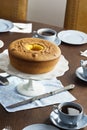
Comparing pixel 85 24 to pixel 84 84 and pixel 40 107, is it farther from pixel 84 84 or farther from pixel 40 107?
pixel 40 107

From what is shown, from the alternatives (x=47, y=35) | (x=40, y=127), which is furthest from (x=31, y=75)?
(x=47, y=35)

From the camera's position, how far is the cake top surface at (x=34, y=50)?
3.27 feet

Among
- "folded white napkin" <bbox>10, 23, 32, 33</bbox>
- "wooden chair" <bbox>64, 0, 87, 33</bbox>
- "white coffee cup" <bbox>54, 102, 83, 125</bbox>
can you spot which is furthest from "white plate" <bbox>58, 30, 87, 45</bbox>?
"white coffee cup" <bbox>54, 102, 83, 125</bbox>

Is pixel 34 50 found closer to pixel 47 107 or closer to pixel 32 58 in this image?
pixel 32 58

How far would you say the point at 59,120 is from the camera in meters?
0.96

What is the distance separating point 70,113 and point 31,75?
17 centimetres

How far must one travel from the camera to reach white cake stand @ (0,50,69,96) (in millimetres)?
1007

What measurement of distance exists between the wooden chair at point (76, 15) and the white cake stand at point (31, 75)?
0.74 metres

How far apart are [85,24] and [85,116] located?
3.12 ft

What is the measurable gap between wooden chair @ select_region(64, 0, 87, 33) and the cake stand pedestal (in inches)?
30.9

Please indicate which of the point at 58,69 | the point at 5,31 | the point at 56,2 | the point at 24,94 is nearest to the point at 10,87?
the point at 24,94

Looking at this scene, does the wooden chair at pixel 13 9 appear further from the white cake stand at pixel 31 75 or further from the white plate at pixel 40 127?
the white plate at pixel 40 127

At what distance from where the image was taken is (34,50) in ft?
3.49

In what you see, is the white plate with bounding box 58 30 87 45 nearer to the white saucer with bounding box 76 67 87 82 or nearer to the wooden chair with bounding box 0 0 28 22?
the white saucer with bounding box 76 67 87 82
